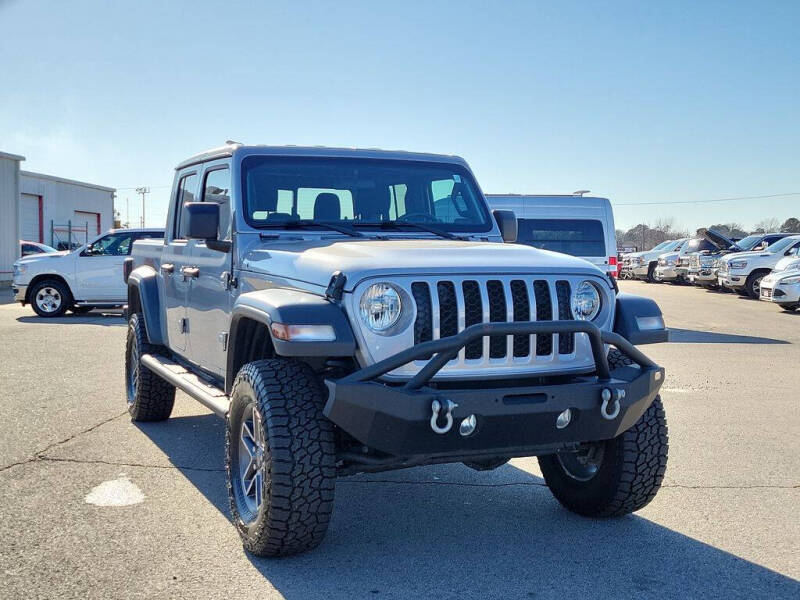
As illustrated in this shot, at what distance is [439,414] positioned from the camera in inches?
149

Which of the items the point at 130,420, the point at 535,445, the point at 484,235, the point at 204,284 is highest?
the point at 484,235

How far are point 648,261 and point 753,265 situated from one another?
10.9 m

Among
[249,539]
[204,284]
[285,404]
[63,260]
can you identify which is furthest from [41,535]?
[63,260]

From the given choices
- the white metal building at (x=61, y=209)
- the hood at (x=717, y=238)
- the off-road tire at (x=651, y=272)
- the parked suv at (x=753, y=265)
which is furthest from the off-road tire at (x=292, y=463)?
the white metal building at (x=61, y=209)

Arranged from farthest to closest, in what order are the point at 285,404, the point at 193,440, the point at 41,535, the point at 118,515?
the point at 193,440
the point at 118,515
the point at 41,535
the point at 285,404

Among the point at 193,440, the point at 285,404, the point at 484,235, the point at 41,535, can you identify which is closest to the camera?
the point at 285,404

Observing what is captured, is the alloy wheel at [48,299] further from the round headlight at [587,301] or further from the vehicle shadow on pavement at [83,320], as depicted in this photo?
the round headlight at [587,301]

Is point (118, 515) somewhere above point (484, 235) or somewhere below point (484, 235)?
below

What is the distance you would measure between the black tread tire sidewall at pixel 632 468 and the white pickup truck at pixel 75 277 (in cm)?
1420

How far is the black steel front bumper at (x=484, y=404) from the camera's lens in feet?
12.3

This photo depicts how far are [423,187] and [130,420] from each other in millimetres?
3372

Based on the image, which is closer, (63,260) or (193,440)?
(193,440)

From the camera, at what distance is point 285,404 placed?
4.00 meters

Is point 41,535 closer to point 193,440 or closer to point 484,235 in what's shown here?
point 193,440
